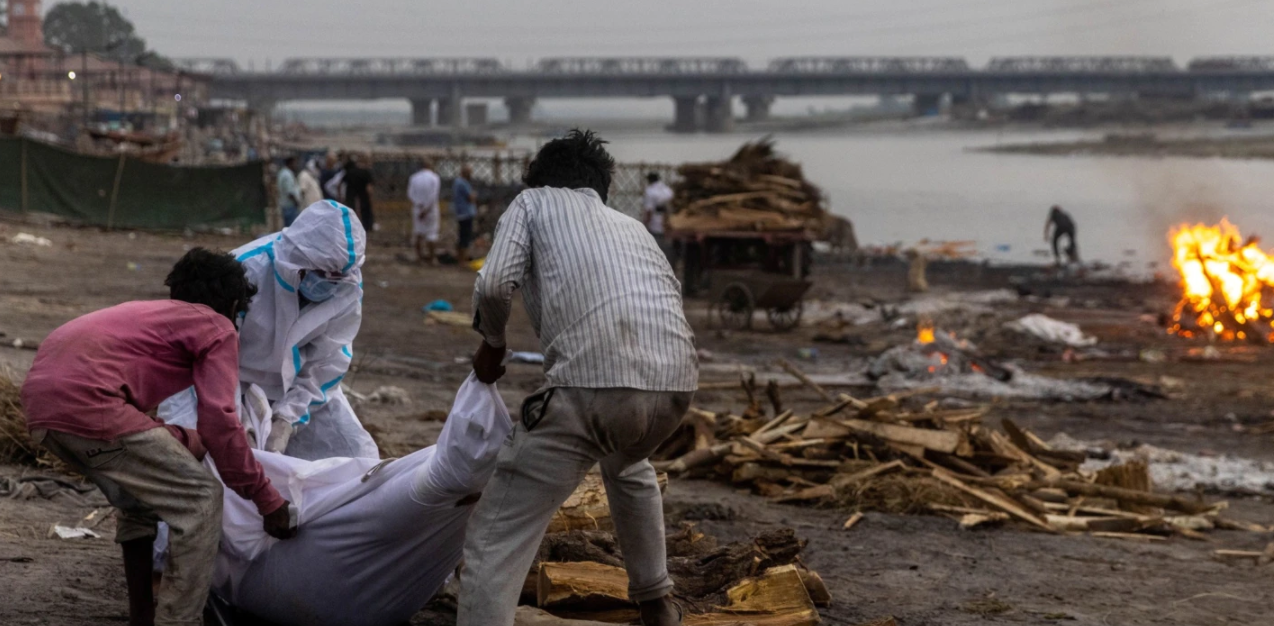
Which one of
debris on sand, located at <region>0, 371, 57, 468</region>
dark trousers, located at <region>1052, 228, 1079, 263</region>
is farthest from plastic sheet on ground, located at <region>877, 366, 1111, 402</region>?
dark trousers, located at <region>1052, 228, 1079, 263</region>

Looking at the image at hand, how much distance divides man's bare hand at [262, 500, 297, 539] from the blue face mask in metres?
1.05

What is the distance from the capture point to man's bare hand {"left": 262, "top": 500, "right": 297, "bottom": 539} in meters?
4.98

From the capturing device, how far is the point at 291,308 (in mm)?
5730

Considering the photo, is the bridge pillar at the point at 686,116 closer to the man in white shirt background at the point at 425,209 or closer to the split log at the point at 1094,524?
the man in white shirt background at the point at 425,209

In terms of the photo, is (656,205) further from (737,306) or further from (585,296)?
(585,296)

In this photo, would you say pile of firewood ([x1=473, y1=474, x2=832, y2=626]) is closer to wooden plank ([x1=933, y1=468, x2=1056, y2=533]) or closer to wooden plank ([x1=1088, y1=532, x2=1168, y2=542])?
wooden plank ([x1=933, y1=468, x2=1056, y2=533])

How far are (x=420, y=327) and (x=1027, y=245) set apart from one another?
2792 cm

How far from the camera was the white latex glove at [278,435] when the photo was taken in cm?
565

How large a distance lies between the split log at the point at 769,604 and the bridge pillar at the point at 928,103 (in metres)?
104

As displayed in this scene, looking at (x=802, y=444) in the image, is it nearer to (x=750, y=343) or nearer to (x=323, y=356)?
(x=323, y=356)

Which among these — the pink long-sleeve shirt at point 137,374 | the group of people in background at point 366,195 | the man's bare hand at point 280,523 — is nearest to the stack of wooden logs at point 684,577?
the man's bare hand at point 280,523

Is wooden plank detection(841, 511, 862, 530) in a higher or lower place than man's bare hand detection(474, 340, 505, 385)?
lower

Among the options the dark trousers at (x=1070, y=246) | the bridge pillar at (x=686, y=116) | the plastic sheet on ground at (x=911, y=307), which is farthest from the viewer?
the bridge pillar at (x=686, y=116)

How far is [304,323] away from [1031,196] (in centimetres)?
6785
